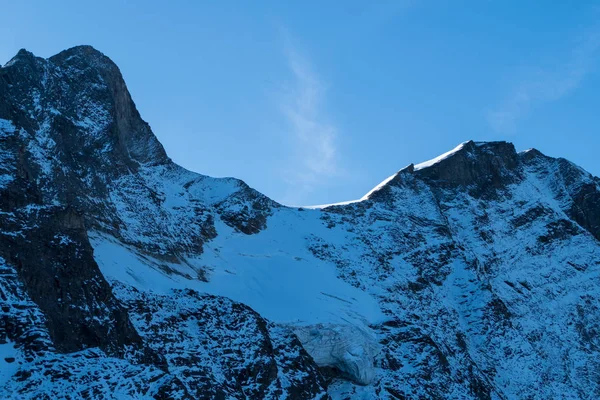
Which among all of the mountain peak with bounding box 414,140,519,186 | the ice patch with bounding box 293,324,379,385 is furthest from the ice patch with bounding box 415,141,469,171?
the ice patch with bounding box 293,324,379,385

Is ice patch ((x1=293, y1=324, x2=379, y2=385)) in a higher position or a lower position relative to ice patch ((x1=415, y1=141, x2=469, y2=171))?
lower

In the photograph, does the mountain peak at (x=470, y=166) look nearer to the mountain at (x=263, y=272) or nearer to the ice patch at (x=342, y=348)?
the mountain at (x=263, y=272)

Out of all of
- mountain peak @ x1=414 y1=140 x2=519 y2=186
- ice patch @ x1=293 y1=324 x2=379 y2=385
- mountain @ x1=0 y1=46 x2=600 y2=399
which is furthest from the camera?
mountain peak @ x1=414 y1=140 x2=519 y2=186

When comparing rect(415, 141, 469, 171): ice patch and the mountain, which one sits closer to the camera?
the mountain

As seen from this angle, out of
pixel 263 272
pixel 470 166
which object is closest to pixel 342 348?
pixel 263 272

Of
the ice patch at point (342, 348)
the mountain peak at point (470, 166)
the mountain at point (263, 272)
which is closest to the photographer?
the mountain at point (263, 272)

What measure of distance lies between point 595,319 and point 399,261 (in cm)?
1689

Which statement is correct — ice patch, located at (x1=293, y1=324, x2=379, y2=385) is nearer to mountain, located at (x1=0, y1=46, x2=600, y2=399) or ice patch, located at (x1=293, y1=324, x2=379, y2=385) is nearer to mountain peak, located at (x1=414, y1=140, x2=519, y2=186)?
mountain, located at (x1=0, y1=46, x2=600, y2=399)

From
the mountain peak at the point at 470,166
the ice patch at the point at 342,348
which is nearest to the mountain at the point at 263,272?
the ice patch at the point at 342,348

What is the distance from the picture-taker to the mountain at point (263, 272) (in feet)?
133

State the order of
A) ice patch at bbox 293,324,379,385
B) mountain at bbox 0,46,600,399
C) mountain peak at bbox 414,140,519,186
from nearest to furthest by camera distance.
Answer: mountain at bbox 0,46,600,399 → ice patch at bbox 293,324,379,385 → mountain peak at bbox 414,140,519,186

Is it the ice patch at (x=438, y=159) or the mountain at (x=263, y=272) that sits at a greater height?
the ice patch at (x=438, y=159)

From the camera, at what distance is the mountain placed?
40500 mm

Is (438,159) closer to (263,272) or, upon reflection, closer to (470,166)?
(470,166)
